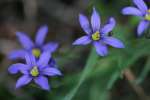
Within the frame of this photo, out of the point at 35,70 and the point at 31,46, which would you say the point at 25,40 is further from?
the point at 35,70

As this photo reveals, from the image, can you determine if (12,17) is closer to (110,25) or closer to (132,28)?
(132,28)

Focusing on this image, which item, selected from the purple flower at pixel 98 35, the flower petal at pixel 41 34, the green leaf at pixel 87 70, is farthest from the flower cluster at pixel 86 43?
the flower petal at pixel 41 34

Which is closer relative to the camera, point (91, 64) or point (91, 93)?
point (91, 64)

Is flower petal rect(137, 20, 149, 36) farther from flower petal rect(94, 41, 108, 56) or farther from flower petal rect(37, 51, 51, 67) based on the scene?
flower petal rect(37, 51, 51, 67)

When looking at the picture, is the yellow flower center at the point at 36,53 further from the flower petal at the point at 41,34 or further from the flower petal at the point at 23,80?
the flower petal at the point at 23,80

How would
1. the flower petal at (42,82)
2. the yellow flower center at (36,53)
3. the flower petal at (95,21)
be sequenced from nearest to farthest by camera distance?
the flower petal at (42,82) → the flower petal at (95,21) → the yellow flower center at (36,53)

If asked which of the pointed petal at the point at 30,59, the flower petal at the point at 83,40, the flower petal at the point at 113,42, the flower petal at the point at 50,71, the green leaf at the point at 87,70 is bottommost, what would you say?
the green leaf at the point at 87,70

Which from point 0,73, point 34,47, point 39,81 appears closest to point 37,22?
point 0,73
